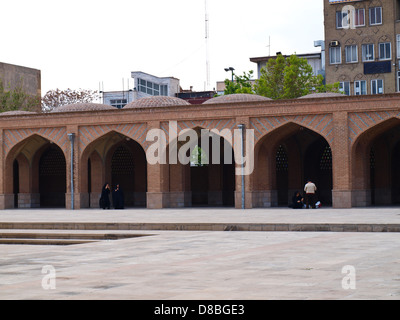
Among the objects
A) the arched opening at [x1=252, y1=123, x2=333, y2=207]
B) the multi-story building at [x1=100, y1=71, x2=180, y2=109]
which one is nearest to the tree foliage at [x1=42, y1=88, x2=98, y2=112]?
the multi-story building at [x1=100, y1=71, x2=180, y2=109]

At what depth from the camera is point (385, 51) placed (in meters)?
39.4

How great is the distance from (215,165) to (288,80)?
8.58 m

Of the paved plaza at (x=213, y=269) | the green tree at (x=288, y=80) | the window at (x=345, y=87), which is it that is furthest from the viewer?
the window at (x=345, y=87)

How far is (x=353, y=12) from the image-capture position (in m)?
39.8

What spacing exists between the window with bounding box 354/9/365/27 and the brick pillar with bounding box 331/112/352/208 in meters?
17.7

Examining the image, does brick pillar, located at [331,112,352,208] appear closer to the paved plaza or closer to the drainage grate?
the paved plaza

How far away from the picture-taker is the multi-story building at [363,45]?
39.0m

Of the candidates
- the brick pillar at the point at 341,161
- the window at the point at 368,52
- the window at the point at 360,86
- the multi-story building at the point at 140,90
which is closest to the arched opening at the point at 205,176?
the brick pillar at the point at 341,161

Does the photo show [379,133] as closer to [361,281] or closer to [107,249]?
[107,249]

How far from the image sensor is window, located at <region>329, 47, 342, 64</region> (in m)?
40.6

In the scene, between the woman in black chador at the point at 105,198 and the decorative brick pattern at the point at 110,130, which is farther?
→ the woman in black chador at the point at 105,198

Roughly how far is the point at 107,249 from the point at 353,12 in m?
31.5

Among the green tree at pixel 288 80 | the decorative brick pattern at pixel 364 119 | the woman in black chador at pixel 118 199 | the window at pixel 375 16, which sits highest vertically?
the window at pixel 375 16

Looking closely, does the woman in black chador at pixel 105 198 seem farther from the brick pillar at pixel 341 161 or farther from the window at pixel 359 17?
the window at pixel 359 17
